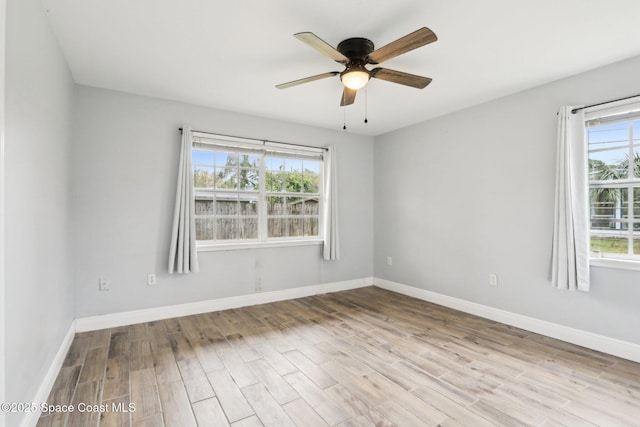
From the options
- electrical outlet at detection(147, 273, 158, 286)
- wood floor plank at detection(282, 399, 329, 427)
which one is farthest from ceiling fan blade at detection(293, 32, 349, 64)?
electrical outlet at detection(147, 273, 158, 286)

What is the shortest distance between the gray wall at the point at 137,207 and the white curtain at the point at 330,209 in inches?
28.7

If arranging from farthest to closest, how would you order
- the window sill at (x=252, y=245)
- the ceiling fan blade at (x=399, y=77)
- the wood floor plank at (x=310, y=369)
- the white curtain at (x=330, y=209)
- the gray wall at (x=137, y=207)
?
the white curtain at (x=330, y=209), the window sill at (x=252, y=245), the gray wall at (x=137, y=207), the ceiling fan blade at (x=399, y=77), the wood floor plank at (x=310, y=369)

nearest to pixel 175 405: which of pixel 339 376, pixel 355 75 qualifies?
pixel 339 376

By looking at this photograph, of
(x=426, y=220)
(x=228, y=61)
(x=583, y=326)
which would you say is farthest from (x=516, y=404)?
(x=228, y=61)

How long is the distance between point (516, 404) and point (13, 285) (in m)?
2.93

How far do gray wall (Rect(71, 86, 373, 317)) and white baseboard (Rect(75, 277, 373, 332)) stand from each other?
0.21 feet

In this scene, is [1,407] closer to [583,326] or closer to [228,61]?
[228,61]

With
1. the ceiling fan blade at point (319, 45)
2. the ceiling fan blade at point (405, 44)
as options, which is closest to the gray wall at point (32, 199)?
the ceiling fan blade at point (319, 45)

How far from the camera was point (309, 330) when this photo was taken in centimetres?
319

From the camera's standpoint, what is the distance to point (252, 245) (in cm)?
406

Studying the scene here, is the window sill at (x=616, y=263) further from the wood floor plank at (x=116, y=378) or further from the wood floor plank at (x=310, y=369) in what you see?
the wood floor plank at (x=116, y=378)

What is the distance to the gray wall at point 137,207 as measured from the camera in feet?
10.3

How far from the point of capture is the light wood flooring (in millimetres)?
1855

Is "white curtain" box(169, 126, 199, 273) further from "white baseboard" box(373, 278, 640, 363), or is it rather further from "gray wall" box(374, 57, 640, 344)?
"white baseboard" box(373, 278, 640, 363)
